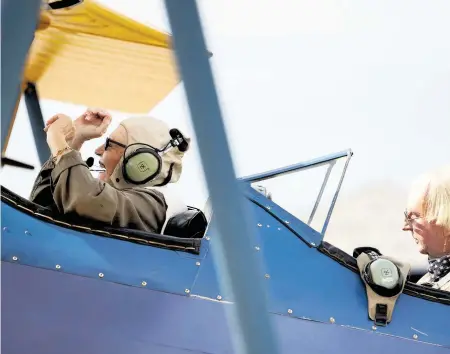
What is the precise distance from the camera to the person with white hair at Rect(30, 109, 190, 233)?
1.54 meters

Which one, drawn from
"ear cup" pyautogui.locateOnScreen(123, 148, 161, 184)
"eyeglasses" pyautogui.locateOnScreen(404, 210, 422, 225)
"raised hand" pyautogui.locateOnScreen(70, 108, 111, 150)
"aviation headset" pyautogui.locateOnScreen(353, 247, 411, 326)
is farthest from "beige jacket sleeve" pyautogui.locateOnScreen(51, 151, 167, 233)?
"eyeglasses" pyautogui.locateOnScreen(404, 210, 422, 225)

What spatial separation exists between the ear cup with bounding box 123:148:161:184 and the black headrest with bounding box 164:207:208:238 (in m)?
0.16

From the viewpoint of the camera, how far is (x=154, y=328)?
1.37 meters

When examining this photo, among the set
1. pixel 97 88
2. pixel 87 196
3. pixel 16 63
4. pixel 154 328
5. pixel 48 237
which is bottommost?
pixel 154 328

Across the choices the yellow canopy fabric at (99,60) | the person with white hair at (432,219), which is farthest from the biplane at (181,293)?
the yellow canopy fabric at (99,60)

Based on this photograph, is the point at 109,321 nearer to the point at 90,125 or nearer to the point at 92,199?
the point at 92,199

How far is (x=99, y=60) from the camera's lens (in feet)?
8.14

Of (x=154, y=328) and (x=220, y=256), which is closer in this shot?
(x=220, y=256)

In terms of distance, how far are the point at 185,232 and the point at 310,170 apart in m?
0.35

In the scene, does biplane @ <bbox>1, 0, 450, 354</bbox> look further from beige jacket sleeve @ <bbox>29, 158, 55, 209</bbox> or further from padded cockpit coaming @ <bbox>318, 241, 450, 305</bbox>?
beige jacket sleeve @ <bbox>29, 158, 55, 209</bbox>

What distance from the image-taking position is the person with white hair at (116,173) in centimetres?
154

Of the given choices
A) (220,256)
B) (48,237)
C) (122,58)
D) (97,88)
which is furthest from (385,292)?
(97,88)

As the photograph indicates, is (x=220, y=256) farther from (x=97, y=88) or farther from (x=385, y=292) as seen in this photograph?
(x=97, y=88)

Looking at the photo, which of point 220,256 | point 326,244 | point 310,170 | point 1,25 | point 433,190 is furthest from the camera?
point 433,190
